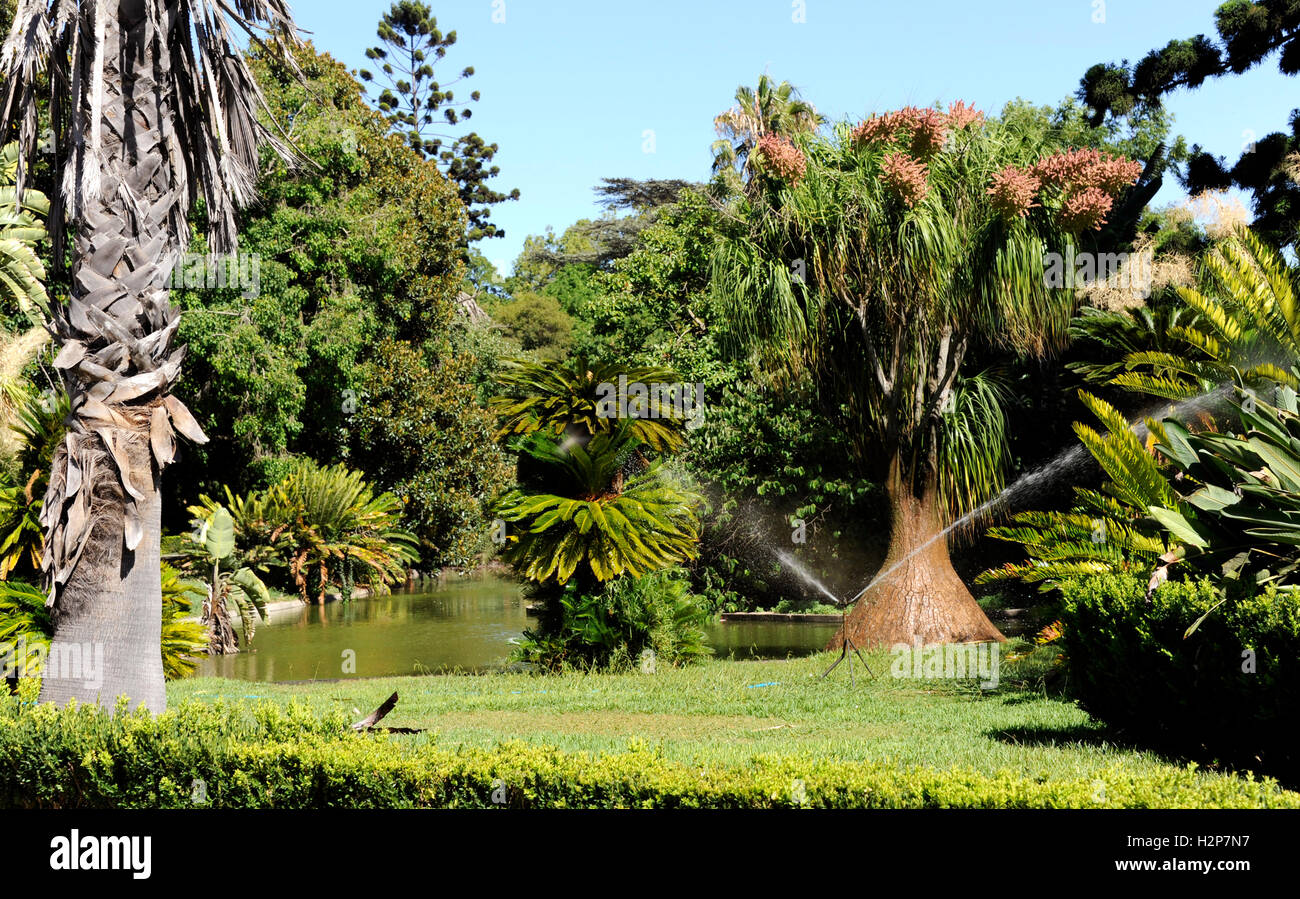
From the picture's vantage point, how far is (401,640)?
17438mm

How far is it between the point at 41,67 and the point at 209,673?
9031 mm

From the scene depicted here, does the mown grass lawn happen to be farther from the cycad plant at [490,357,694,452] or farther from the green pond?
the cycad plant at [490,357,694,452]

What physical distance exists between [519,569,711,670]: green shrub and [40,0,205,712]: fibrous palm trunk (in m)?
5.33

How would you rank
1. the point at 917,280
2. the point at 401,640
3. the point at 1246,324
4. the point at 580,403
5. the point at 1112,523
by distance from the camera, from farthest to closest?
1. the point at 401,640
2. the point at 917,280
3. the point at 580,403
4. the point at 1246,324
5. the point at 1112,523

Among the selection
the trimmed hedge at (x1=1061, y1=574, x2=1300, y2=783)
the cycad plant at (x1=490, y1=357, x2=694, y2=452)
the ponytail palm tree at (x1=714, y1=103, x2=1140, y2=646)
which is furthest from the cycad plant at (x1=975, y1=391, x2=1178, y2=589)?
the cycad plant at (x1=490, y1=357, x2=694, y2=452)

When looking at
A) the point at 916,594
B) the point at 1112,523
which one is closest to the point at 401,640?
the point at 916,594

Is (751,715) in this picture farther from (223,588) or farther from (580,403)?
(223,588)

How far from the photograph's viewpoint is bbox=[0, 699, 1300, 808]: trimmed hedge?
4594 mm

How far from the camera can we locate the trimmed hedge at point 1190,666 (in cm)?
539

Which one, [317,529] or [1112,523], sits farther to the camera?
[317,529]

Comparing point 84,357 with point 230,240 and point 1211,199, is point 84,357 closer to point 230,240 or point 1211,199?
point 230,240

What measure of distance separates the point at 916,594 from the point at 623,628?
3390 millimetres

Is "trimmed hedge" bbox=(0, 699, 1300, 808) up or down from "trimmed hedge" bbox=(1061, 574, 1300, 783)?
down
